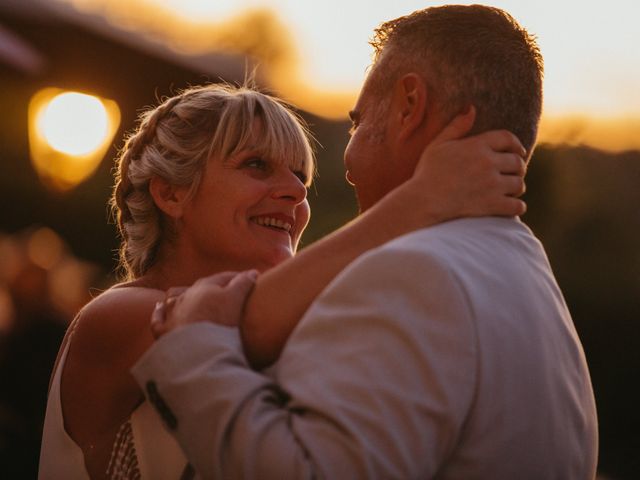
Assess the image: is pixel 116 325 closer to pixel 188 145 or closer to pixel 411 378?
pixel 188 145

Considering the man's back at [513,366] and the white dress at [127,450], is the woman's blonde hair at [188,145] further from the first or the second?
the man's back at [513,366]

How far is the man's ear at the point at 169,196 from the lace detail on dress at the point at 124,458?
0.84 meters

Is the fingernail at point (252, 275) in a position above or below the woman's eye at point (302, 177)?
above

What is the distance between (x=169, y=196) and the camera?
10.7 feet

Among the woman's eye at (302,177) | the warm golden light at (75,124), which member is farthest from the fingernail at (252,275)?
the warm golden light at (75,124)

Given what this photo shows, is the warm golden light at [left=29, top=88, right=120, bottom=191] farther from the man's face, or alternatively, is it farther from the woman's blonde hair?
the man's face

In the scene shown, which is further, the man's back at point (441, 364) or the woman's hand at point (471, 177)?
the woman's hand at point (471, 177)

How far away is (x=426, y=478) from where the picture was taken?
1.76 meters

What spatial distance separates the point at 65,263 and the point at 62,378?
17.5 feet

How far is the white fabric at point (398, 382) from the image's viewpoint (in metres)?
1.69

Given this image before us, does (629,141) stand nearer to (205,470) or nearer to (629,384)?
(629,384)

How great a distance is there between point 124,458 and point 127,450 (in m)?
0.03

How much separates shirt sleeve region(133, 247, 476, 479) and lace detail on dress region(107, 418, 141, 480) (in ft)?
2.89

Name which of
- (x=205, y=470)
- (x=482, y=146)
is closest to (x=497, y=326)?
(x=482, y=146)
